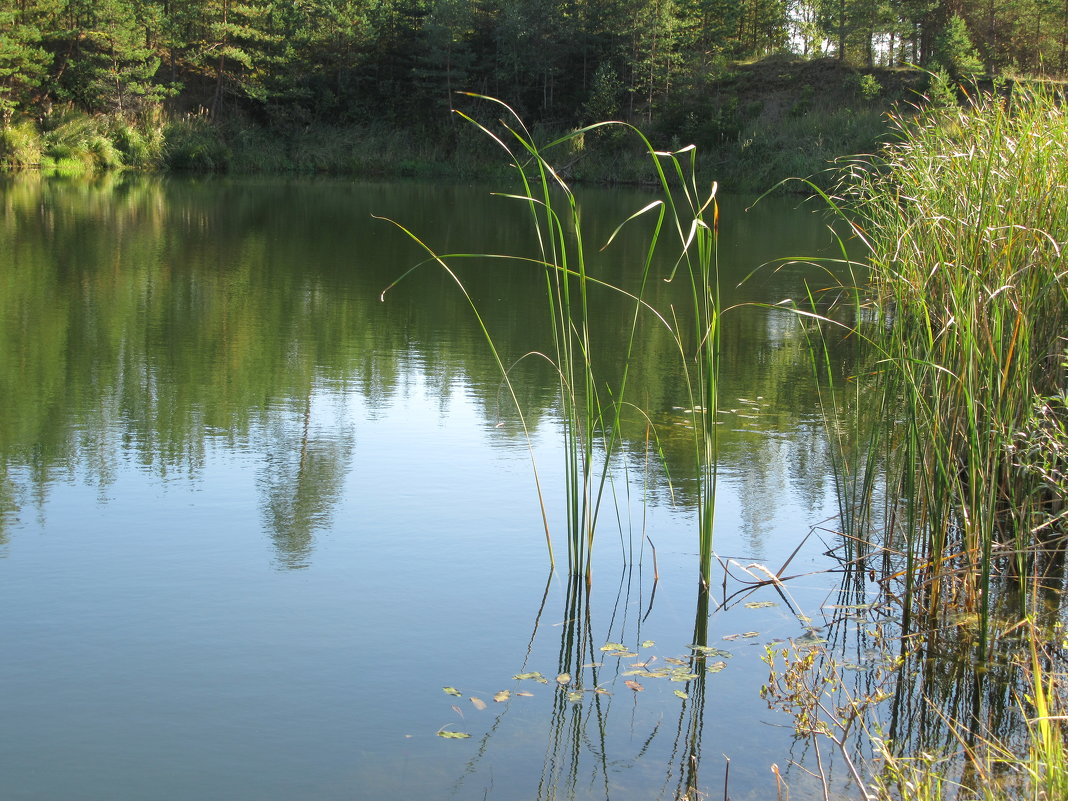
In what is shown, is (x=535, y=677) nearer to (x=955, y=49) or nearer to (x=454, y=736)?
(x=454, y=736)

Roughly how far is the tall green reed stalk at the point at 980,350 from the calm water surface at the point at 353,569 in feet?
1.64

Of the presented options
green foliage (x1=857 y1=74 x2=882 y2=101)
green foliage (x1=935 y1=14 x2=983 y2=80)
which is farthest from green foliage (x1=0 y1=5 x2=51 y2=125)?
green foliage (x1=935 y1=14 x2=983 y2=80)

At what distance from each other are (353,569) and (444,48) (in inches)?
1193

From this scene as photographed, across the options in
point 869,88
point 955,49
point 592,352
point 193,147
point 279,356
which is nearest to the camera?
point 279,356

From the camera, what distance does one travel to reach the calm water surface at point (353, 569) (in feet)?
7.84

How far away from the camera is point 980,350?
288cm

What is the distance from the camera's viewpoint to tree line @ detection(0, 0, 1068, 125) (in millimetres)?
28828

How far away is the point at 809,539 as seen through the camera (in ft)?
12.3

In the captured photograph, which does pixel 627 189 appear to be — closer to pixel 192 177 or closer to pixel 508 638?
pixel 192 177

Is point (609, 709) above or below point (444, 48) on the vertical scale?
below

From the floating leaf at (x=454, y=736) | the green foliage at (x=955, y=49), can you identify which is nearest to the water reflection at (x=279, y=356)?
the floating leaf at (x=454, y=736)

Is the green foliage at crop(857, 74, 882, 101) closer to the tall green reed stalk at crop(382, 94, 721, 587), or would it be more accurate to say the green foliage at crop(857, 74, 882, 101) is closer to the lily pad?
the tall green reed stalk at crop(382, 94, 721, 587)

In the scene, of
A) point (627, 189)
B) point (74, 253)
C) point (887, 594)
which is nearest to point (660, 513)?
point (887, 594)

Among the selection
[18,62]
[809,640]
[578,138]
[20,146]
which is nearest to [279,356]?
[809,640]
